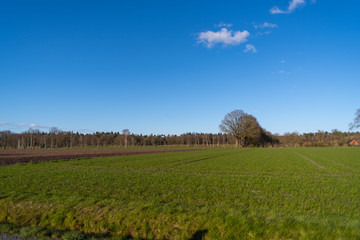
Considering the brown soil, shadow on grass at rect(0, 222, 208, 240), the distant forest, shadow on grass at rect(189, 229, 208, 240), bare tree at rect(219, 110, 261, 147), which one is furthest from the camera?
the distant forest

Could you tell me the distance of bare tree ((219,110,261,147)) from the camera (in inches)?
4396

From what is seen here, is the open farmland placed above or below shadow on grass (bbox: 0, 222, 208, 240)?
below

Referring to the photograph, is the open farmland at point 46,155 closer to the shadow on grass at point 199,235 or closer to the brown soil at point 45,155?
the brown soil at point 45,155

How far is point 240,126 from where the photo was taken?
11375 cm

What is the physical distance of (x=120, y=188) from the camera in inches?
591

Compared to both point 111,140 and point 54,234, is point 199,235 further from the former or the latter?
point 111,140

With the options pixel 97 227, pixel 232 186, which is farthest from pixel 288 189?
pixel 97 227

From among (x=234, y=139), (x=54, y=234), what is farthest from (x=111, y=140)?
(x=54, y=234)

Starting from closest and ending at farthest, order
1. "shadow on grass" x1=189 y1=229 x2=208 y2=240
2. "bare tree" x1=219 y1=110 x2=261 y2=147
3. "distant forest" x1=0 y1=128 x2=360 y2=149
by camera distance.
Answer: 1. "shadow on grass" x1=189 y1=229 x2=208 y2=240
2. "bare tree" x1=219 y1=110 x2=261 y2=147
3. "distant forest" x1=0 y1=128 x2=360 y2=149

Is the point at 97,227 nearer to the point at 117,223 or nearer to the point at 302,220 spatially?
the point at 117,223

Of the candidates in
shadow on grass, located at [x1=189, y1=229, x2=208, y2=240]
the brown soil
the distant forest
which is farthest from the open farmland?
the distant forest

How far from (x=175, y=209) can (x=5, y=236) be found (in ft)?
18.6

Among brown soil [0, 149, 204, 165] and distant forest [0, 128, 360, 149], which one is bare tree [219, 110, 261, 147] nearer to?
distant forest [0, 128, 360, 149]

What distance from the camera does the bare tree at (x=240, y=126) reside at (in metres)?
112
